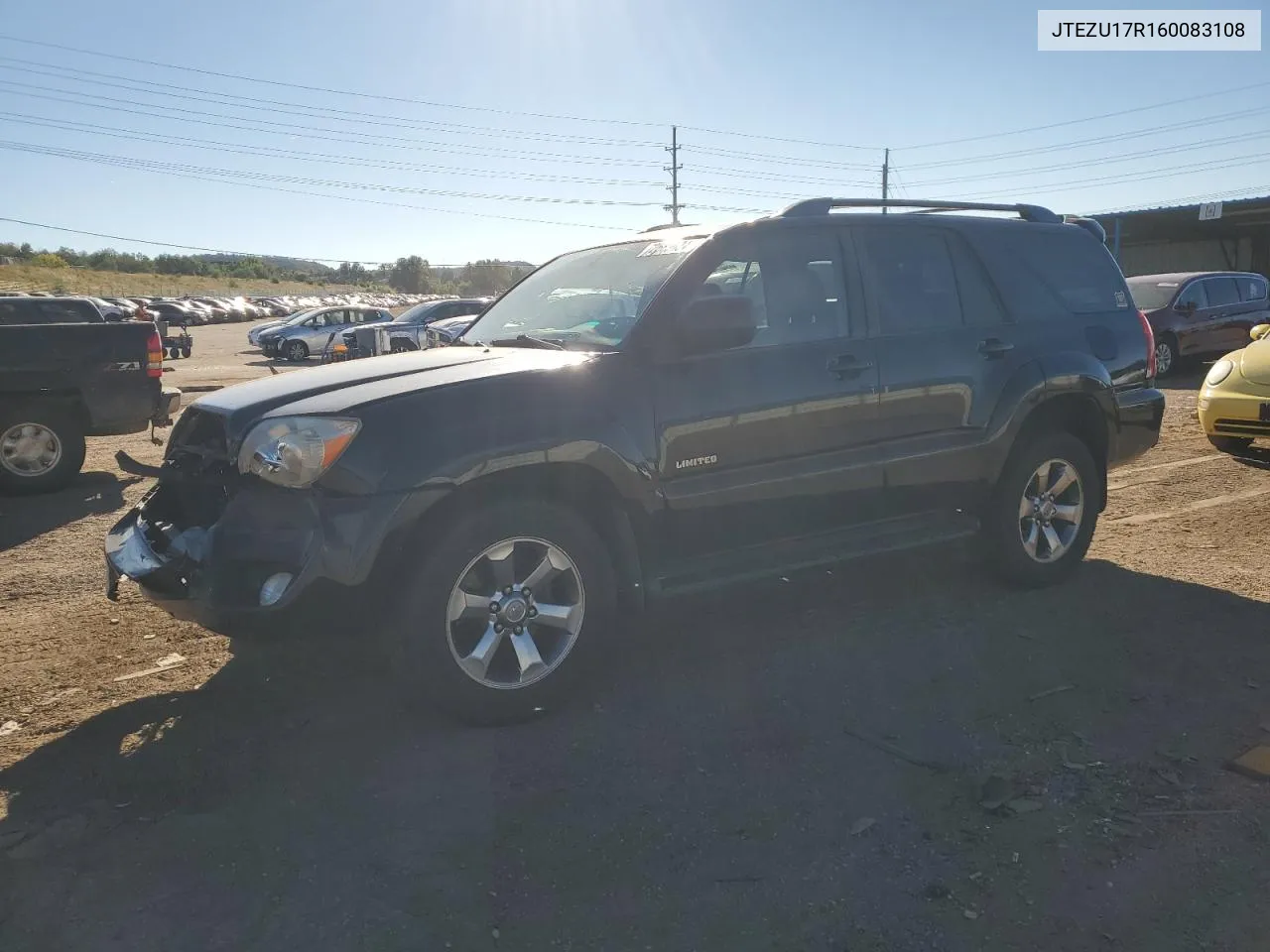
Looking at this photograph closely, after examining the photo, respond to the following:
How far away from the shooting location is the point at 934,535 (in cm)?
477

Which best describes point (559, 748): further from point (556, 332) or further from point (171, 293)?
point (171, 293)

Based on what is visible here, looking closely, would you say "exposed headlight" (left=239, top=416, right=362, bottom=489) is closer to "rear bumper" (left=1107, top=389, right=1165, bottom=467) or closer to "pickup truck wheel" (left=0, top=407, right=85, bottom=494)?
"rear bumper" (left=1107, top=389, right=1165, bottom=467)

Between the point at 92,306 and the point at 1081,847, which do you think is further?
the point at 92,306

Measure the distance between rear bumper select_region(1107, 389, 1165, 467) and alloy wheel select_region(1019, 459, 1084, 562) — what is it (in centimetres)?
36

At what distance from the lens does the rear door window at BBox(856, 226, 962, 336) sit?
4.69 meters

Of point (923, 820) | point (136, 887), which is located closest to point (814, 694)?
point (923, 820)

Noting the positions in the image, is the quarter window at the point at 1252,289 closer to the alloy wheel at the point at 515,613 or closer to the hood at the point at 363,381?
the hood at the point at 363,381

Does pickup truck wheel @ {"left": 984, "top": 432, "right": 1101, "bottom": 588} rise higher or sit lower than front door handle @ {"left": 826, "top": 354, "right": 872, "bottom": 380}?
lower

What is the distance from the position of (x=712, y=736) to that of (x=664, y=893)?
0.98 meters

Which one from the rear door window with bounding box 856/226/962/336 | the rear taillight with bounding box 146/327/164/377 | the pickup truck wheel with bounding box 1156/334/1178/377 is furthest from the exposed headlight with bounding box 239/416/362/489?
the pickup truck wheel with bounding box 1156/334/1178/377

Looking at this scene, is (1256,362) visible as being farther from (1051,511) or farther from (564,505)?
(564,505)

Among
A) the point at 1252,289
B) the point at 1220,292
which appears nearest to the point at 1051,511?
the point at 1220,292

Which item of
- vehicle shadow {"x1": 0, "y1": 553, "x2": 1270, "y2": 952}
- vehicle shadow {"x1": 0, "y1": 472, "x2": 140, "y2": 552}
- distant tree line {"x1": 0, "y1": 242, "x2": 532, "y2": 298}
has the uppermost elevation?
distant tree line {"x1": 0, "y1": 242, "x2": 532, "y2": 298}

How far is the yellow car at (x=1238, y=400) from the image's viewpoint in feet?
26.2
